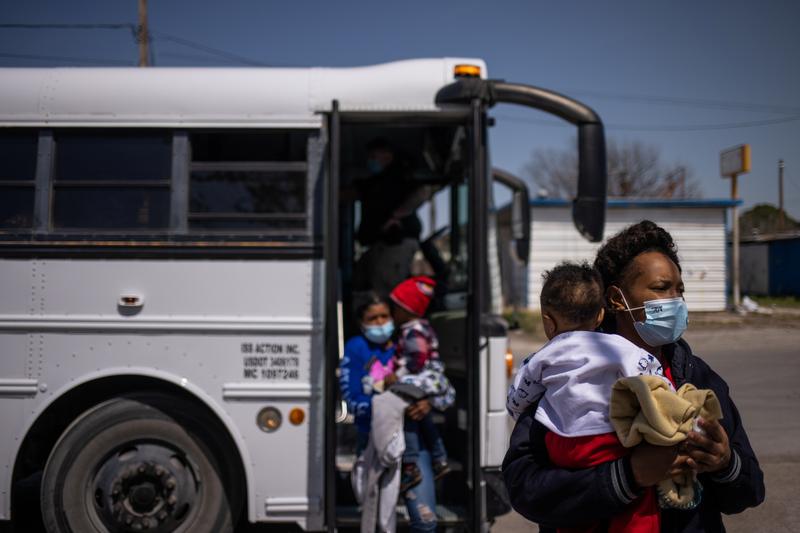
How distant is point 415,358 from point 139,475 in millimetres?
1818

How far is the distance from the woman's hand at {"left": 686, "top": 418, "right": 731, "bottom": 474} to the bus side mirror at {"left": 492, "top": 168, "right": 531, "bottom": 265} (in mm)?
3813

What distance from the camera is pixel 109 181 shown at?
4008 mm

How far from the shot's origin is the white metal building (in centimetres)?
1892

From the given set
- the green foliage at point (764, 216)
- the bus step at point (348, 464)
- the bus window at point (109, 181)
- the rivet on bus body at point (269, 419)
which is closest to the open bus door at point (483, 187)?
the bus step at point (348, 464)

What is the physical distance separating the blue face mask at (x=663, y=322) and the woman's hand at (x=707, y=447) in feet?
1.29

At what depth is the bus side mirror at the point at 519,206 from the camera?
17.6ft

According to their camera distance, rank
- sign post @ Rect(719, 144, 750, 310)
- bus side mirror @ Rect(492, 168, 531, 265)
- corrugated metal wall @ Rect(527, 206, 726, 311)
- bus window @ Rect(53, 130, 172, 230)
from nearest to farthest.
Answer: bus window @ Rect(53, 130, 172, 230), bus side mirror @ Rect(492, 168, 531, 265), sign post @ Rect(719, 144, 750, 310), corrugated metal wall @ Rect(527, 206, 726, 311)

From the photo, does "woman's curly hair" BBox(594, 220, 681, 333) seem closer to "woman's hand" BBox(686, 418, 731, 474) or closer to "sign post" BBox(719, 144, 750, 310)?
"woman's hand" BBox(686, 418, 731, 474)

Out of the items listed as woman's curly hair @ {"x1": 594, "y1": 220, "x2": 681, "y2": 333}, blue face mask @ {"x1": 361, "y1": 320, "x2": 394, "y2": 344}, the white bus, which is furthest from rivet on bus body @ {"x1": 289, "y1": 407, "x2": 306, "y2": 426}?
woman's curly hair @ {"x1": 594, "y1": 220, "x2": 681, "y2": 333}

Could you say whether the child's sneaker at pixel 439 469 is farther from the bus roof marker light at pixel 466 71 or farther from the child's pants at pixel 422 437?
the bus roof marker light at pixel 466 71

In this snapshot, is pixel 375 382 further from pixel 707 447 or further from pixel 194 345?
pixel 707 447

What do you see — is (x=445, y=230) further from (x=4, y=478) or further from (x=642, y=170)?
(x=642, y=170)

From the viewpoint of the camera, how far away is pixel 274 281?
13.2ft

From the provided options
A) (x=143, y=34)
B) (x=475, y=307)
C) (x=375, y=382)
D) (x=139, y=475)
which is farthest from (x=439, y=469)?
(x=143, y=34)
